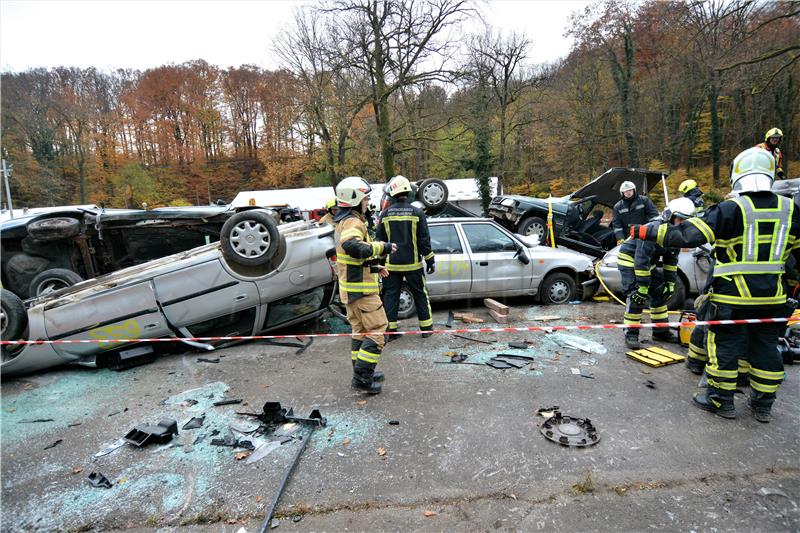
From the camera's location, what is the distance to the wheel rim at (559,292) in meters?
6.87

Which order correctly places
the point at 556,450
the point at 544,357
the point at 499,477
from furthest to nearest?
the point at 544,357
the point at 556,450
the point at 499,477

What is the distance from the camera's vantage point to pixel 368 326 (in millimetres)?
3914

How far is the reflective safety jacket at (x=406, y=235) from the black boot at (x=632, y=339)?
94.1 inches

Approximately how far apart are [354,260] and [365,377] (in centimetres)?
106

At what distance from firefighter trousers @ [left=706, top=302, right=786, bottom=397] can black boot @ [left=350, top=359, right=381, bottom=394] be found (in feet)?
8.95

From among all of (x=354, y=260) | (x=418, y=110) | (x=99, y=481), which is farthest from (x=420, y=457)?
(x=418, y=110)

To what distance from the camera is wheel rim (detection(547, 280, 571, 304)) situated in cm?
687

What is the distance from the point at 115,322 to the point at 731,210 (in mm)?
5773

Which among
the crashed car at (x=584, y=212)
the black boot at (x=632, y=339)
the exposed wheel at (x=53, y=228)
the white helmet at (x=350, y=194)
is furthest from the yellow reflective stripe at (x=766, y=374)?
the exposed wheel at (x=53, y=228)

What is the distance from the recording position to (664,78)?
2391 cm

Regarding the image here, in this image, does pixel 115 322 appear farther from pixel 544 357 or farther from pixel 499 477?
pixel 544 357

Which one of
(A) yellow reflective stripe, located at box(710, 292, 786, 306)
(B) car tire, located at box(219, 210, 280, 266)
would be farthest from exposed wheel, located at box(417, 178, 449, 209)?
(A) yellow reflective stripe, located at box(710, 292, 786, 306)

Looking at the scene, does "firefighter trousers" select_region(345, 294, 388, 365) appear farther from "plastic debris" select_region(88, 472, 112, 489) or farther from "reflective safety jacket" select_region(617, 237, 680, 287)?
"reflective safety jacket" select_region(617, 237, 680, 287)

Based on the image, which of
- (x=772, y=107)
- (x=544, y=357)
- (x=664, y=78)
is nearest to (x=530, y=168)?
(x=664, y=78)
